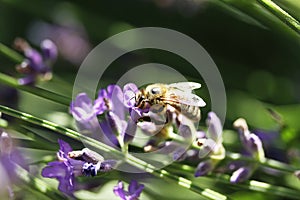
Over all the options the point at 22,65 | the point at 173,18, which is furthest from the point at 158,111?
the point at 173,18

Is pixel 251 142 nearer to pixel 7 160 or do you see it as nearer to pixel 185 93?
pixel 185 93

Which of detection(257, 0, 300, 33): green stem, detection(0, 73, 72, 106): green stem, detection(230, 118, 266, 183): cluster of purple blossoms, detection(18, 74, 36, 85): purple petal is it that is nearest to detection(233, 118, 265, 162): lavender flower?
detection(230, 118, 266, 183): cluster of purple blossoms

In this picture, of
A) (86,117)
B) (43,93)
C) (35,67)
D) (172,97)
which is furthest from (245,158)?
(35,67)

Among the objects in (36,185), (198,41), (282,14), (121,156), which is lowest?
(36,185)

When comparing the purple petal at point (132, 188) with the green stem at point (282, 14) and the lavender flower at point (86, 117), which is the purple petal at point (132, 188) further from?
the green stem at point (282, 14)

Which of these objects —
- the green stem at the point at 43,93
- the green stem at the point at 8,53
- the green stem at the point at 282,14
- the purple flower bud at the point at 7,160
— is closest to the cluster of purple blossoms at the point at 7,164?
the purple flower bud at the point at 7,160

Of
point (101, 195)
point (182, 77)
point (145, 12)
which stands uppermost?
point (145, 12)

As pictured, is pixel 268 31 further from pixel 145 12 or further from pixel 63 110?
pixel 63 110
